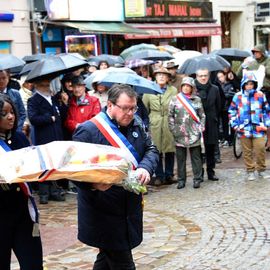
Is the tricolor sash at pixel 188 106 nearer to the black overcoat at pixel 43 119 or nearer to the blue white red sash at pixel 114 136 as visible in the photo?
the black overcoat at pixel 43 119

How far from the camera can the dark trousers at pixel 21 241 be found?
164 inches

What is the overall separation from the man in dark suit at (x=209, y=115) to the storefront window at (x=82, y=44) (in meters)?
11.2

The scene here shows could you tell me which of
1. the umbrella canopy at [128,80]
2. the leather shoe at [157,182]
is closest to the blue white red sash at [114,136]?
the umbrella canopy at [128,80]

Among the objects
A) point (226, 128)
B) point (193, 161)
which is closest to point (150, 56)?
point (226, 128)

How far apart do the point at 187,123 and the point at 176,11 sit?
17.4m

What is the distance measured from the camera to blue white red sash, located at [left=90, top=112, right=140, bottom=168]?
425 centimetres

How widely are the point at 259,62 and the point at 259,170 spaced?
12.9ft

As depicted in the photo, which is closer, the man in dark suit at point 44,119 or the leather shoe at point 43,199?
the man in dark suit at point 44,119

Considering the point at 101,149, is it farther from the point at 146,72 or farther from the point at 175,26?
the point at 175,26

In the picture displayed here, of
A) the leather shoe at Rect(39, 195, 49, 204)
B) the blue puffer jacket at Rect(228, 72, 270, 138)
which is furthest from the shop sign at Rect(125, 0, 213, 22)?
the leather shoe at Rect(39, 195, 49, 204)

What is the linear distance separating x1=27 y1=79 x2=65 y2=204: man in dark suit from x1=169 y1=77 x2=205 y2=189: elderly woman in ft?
5.88

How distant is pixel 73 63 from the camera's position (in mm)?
8680

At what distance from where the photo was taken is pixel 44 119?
836 centimetres

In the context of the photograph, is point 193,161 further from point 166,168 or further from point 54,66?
point 54,66
